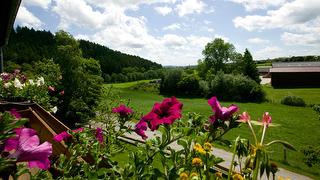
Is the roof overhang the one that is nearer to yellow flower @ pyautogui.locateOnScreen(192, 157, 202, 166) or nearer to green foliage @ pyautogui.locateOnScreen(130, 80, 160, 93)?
yellow flower @ pyautogui.locateOnScreen(192, 157, 202, 166)

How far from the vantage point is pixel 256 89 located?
5203 centimetres

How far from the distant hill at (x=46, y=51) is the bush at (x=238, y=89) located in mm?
25334

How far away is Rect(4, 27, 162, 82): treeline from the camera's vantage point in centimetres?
6375

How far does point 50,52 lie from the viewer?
63688 millimetres

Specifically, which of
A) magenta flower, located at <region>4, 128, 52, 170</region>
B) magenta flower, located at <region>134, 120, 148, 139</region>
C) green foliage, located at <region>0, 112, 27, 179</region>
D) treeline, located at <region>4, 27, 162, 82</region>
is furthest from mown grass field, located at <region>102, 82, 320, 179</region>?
treeline, located at <region>4, 27, 162, 82</region>

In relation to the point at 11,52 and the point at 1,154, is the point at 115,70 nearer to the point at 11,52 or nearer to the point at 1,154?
the point at 11,52

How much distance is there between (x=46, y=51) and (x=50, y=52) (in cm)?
621

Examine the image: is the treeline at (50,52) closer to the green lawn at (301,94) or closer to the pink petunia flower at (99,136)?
the green lawn at (301,94)

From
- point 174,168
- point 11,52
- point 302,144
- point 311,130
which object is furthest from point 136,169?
point 11,52

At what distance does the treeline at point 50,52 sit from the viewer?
2510 inches

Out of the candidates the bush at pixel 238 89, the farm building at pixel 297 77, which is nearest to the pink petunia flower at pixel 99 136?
the bush at pixel 238 89

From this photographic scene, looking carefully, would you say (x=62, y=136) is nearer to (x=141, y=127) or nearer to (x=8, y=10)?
(x=141, y=127)

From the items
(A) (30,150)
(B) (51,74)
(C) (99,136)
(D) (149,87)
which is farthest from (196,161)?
(D) (149,87)

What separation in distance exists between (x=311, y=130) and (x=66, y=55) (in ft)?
80.3
